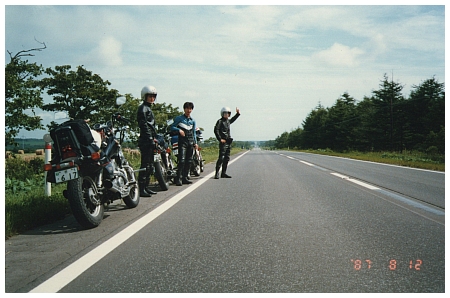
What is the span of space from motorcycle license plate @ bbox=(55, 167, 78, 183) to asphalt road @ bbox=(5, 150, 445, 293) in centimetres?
62

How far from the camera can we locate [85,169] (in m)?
4.80

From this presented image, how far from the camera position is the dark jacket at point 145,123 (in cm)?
716

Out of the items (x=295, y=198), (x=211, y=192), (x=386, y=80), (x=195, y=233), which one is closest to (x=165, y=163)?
(x=211, y=192)

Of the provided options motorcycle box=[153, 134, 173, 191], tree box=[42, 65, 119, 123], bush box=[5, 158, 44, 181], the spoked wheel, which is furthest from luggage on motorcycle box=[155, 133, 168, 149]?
tree box=[42, 65, 119, 123]

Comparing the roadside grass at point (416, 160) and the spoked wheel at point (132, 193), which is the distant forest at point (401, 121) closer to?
the roadside grass at point (416, 160)

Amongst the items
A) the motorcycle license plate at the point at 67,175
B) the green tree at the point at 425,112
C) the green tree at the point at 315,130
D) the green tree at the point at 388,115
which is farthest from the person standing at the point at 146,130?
the green tree at the point at 315,130

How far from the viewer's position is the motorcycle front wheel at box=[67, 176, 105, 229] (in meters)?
4.44

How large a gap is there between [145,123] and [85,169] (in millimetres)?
Answer: 2498

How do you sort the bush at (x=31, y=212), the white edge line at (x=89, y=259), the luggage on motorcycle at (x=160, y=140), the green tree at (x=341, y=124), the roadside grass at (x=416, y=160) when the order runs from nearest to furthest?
the white edge line at (x=89, y=259), the bush at (x=31, y=212), the luggage on motorcycle at (x=160, y=140), the roadside grass at (x=416, y=160), the green tree at (x=341, y=124)

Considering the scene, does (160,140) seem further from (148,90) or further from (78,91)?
(78,91)

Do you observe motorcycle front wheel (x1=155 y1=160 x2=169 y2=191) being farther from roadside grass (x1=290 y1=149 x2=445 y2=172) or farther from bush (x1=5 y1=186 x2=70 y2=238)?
roadside grass (x1=290 y1=149 x2=445 y2=172)

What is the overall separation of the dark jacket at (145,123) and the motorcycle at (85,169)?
1554mm

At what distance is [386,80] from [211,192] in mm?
59260
